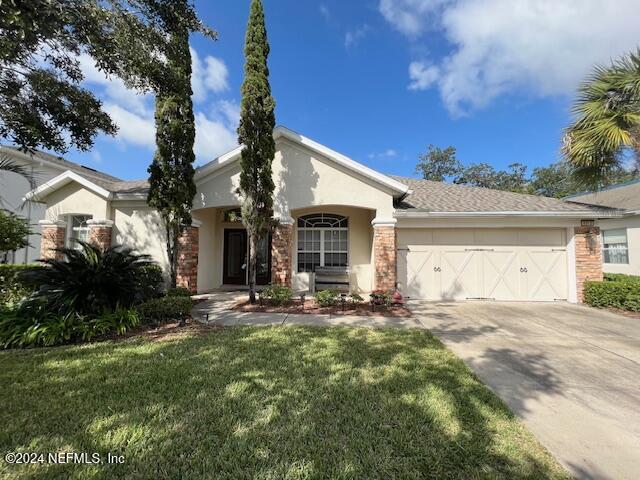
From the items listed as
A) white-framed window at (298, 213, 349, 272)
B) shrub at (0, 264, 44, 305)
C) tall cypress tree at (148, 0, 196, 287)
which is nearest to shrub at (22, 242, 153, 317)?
tall cypress tree at (148, 0, 196, 287)

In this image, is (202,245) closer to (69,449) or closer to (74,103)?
(74,103)

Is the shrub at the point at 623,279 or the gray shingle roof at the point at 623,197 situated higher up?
the gray shingle roof at the point at 623,197

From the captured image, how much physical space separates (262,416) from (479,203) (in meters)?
10.2

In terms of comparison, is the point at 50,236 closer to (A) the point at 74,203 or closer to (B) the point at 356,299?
(A) the point at 74,203

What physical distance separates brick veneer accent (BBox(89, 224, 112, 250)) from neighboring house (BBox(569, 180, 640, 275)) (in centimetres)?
1909

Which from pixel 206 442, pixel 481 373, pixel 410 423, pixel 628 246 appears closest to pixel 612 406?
pixel 481 373

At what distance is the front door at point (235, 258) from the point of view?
11.5 metres

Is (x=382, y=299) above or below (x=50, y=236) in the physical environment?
below

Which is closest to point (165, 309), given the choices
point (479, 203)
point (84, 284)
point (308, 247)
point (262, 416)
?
point (84, 284)

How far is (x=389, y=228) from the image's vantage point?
893 centimetres

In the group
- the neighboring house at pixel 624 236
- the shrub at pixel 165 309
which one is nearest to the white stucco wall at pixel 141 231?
the shrub at pixel 165 309

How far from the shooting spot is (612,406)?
10.5ft

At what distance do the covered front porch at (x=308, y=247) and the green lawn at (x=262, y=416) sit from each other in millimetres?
6316

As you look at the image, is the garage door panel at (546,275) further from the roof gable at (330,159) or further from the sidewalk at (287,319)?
the sidewalk at (287,319)
